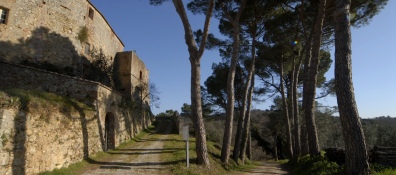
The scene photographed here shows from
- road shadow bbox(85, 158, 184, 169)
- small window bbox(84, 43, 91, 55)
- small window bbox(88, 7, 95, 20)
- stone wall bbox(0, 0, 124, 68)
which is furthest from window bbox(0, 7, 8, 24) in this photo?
road shadow bbox(85, 158, 184, 169)

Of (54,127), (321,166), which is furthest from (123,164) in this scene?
(321,166)

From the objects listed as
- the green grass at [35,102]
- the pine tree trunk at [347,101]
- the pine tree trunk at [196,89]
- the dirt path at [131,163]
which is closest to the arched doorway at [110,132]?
the dirt path at [131,163]

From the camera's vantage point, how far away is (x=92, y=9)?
66.9 feet

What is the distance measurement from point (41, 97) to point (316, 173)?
880cm

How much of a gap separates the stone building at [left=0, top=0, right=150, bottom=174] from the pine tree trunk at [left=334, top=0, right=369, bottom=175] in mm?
7635

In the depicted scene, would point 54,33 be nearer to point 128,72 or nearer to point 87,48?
point 87,48

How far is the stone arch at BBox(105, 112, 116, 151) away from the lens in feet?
45.3

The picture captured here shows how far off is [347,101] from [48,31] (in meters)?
15.6

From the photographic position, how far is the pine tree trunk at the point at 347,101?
650 cm

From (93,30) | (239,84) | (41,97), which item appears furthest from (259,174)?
(93,30)

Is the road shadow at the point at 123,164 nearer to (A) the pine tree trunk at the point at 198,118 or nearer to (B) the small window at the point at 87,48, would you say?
(A) the pine tree trunk at the point at 198,118

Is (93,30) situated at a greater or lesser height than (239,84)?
greater

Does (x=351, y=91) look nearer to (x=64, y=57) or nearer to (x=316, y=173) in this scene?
(x=316, y=173)

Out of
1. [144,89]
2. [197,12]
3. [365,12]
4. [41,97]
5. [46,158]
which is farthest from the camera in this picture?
[144,89]
